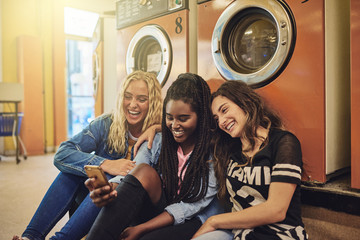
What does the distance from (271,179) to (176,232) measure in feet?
1.26

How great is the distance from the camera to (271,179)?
90 cm

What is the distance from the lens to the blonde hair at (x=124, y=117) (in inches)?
54.5

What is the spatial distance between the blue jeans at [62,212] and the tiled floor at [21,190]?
44 cm

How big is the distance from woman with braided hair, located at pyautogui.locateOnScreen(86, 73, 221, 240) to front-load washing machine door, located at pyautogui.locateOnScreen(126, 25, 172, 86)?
79 centimetres

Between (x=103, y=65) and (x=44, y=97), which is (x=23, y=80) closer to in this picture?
(x=44, y=97)

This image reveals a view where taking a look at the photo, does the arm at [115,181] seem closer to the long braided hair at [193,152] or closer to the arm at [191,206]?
the long braided hair at [193,152]

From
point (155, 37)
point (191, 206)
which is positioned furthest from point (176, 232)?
point (155, 37)

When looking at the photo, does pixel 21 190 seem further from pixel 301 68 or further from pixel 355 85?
pixel 355 85

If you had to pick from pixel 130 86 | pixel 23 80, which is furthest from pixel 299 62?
pixel 23 80

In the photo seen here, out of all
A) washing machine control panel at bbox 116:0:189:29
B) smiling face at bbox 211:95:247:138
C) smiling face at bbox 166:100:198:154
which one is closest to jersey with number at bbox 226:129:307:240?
smiling face at bbox 211:95:247:138

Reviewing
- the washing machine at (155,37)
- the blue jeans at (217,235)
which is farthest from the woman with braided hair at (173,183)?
the washing machine at (155,37)

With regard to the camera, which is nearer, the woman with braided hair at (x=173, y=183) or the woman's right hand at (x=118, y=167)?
the woman with braided hair at (x=173, y=183)

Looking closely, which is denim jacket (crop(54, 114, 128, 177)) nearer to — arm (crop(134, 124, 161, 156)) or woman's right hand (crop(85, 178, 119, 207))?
arm (crop(134, 124, 161, 156))

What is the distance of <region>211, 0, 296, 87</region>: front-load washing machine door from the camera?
1316mm
